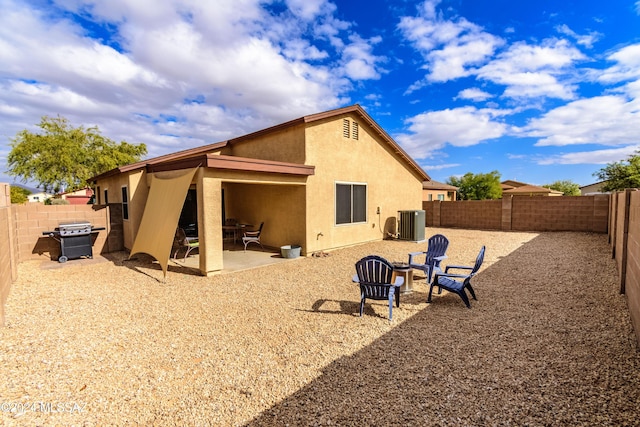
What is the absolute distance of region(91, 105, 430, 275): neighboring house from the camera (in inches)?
301

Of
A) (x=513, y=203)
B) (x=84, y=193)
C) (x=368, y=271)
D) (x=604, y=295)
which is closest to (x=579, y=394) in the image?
(x=368, y=271)

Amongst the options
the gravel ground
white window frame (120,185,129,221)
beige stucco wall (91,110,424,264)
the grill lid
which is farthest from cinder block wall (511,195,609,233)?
the grill lid

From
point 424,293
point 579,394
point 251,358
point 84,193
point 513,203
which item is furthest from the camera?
point 84,193

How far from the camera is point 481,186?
35.1 meters

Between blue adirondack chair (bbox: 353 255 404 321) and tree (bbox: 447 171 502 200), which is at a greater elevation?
tree (bbox: 447 171 502 200)

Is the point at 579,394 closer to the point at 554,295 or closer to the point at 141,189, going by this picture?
the point at 554,295

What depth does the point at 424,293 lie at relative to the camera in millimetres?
6262

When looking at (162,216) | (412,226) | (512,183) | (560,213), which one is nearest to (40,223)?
(162,216)

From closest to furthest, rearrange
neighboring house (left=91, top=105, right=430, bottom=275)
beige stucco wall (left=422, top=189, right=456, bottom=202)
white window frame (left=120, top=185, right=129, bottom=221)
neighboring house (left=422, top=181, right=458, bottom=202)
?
neighboring house (left=91, top=105, right=430, bottom=275), white window frame (left=120, top=185, right=129, bottom=221), neighboring house (left=422, top=181, right=458, bottom=202), beige stucco wall (left=422, top=189, right=456, bottom=202)

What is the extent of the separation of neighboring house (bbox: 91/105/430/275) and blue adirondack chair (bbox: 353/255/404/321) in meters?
4.17

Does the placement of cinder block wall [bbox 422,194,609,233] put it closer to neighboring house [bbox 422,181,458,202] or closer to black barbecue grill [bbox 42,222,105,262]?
neighboring house [bbox 422,181,458,202]

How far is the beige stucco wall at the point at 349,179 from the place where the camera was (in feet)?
33.4

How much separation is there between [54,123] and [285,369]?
3812 cm

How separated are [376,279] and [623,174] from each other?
30140 mm
